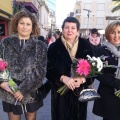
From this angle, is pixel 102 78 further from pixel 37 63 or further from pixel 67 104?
pixel 37 63

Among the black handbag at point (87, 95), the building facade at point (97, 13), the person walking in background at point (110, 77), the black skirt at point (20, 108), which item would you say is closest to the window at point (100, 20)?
the building facade at point (97, 13)

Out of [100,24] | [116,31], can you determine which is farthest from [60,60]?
[100,24]

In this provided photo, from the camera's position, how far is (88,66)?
2.38 meters

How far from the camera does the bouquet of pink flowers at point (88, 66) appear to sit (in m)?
2.35

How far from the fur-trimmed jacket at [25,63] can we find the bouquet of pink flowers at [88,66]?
1.16 ft

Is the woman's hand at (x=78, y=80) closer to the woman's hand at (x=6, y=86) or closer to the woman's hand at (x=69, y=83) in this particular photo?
the woman's hand at (x=69, y=83)

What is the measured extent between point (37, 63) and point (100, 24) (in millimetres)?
57921

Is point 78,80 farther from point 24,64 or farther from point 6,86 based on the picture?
point 6,86

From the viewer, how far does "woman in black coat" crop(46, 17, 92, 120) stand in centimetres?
265

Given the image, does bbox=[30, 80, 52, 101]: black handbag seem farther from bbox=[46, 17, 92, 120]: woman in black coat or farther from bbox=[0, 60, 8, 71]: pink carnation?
bbox=[0, 60, 8, 71]: pink carnation

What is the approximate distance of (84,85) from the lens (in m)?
2.67

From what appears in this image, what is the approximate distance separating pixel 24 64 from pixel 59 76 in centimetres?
46

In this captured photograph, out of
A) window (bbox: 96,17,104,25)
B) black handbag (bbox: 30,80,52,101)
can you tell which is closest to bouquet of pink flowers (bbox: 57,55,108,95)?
black handbag (bbox: 30,80,52,101)

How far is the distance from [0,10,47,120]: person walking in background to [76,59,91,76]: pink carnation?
42cm
